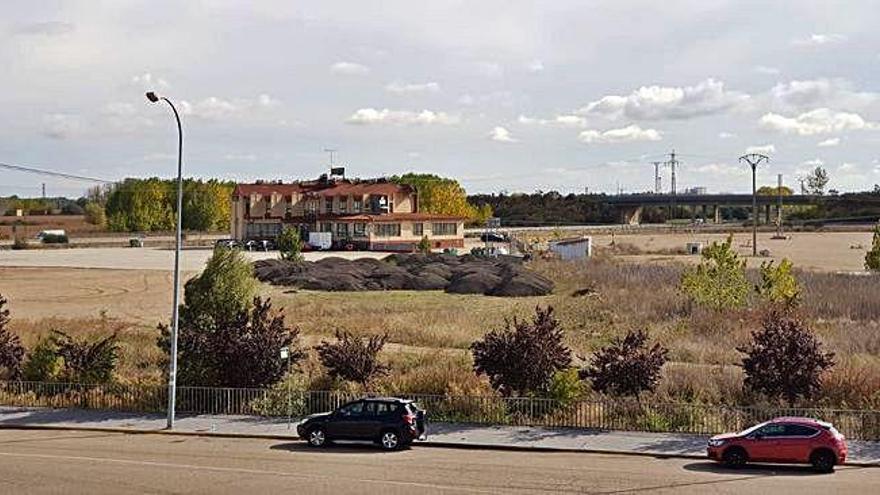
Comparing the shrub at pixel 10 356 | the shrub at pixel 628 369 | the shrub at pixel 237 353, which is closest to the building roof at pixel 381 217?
the shrub at pixel 10 356

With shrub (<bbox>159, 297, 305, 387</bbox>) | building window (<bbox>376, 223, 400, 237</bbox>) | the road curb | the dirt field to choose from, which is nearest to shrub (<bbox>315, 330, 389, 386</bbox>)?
shrub (<bbox>159, 297, 305, 387</bbox>)

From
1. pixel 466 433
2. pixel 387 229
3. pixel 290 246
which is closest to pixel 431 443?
pixel 466 433

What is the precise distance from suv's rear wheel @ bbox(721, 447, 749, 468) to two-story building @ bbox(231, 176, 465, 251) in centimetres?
9434

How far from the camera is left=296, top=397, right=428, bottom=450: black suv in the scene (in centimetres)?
2512

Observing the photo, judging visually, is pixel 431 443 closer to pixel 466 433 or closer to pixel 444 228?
pixel 466 433

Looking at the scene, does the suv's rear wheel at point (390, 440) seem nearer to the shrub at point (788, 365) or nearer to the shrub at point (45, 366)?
the shrub at point (788, 365)

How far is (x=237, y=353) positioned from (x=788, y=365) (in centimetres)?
1604

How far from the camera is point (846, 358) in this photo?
3509 centimetres

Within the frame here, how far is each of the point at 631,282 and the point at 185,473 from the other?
4696 centimetres

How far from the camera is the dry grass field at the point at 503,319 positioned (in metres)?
31.1

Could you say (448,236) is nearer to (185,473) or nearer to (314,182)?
(314,182)

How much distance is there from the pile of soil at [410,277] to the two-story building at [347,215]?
34351 millimetres

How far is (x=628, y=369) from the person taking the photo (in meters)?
28.1

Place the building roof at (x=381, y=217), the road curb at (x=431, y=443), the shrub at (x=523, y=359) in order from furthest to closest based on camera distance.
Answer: the building roof at (x=381, y=217)
the shrub at (x=523, y=359)
the road curb at (x=431, y=443)
